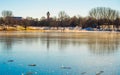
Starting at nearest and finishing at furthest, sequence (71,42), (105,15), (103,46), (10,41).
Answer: (103,46) < (10,41) < (71,42) < (105,15)

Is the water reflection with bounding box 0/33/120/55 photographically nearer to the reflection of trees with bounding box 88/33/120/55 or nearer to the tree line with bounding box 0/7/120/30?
the reflection of trees with bounding box 88/33/120/55

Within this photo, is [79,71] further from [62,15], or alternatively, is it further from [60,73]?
[62,15]

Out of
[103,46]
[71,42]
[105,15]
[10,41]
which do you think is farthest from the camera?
[105,15]

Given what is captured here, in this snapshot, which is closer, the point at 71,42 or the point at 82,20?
the point at 71,42

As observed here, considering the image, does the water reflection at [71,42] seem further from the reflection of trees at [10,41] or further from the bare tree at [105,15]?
the bare tree at [105,15]

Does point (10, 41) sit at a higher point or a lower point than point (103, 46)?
higher

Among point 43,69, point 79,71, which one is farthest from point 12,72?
point 79,71

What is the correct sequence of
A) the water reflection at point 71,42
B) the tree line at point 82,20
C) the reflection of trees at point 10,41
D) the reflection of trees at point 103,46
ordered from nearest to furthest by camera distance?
the reflection of trees at point 103,46 → the water reflection at point 71,42 → the reflection of trees at point 10,41 → the tree line at point 82,20

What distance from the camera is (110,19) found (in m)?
105

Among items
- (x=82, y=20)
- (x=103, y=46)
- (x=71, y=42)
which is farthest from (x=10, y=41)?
(x=82, y=20)

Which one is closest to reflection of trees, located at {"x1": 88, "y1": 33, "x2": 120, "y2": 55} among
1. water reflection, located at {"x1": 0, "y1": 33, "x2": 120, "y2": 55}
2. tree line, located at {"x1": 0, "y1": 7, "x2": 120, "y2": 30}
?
water reflection, located at {"x1": 0, "y1": 33, "x2": 120, "y2": 55}

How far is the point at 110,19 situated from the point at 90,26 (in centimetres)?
853

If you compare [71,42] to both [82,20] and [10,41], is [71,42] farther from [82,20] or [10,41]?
[82,20]

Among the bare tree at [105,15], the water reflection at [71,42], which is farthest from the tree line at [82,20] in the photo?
the water reflection at [71,42]
